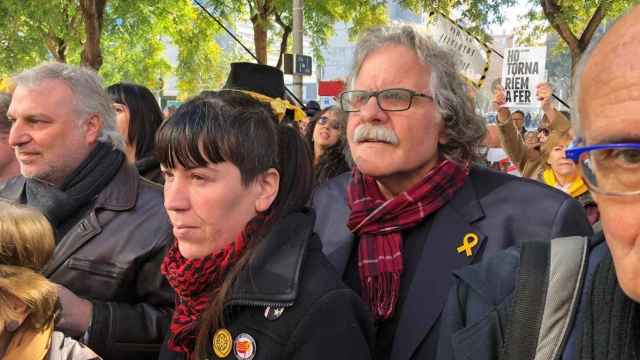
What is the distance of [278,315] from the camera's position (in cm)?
196

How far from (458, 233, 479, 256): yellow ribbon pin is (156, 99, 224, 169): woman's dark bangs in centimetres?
89

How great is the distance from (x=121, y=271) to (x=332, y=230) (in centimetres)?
83

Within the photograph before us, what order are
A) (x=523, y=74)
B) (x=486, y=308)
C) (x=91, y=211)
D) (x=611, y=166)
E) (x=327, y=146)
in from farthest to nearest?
(x=523, y=74), (x=327, y=146), (x=91, y=211), (x=486, y=308), (x=611, y=166)

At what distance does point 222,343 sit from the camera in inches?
79.3

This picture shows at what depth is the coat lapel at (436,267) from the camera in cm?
228

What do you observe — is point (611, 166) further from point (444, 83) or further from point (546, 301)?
point (444, 83)

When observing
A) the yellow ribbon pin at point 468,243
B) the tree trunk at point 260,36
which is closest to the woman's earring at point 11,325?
the yellow ribbon pin at point 468,243

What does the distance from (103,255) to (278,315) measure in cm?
104

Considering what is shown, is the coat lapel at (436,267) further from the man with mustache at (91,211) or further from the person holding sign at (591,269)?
the man with mustache at (91,211)

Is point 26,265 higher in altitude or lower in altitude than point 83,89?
lower

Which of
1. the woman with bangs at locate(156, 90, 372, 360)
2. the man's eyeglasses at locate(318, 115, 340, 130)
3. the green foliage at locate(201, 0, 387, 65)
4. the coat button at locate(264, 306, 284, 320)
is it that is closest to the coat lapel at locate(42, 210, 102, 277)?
the woman with bangs at locate(156, 90, 372, 360)

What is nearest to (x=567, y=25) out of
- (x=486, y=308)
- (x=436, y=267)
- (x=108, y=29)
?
(x=108, y=29)

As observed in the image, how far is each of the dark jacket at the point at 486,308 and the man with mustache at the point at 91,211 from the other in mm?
1484

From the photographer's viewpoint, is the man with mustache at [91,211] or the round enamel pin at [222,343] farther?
the man with mustache at [91,211]
